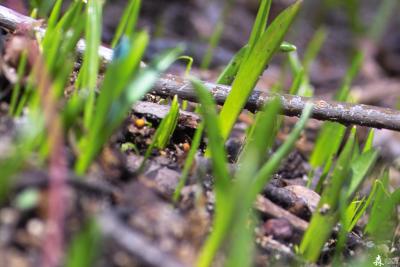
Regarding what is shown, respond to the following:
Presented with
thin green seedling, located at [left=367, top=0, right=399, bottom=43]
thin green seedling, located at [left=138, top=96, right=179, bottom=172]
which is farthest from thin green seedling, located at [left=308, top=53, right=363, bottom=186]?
thin green seedling, located at [left=367, top=0, right=399, bottom=43]

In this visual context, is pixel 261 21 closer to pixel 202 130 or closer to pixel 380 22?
pixel 202 130

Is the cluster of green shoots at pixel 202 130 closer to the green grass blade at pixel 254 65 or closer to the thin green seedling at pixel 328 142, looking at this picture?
the green grass blade at pixel 254 65

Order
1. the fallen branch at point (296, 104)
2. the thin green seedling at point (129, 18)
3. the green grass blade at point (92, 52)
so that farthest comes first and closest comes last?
1. the thin green seedling at point (129, 18)
2. the fallen branch at point (296, 104)
3. the green grass blade at point (92, 52)

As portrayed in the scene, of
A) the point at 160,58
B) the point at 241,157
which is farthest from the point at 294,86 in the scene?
the point at 160,58

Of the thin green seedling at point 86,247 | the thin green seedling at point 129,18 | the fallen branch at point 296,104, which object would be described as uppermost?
the thin green seedling at point 129,18

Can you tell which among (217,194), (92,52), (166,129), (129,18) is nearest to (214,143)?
(217,194)

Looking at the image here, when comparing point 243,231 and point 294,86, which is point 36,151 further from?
point 294,86

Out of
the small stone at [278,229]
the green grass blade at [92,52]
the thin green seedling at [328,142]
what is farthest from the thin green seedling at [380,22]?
the green grass blade at [92,52]
